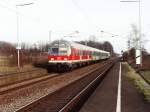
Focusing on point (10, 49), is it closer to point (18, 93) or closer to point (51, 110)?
point (18, 93)

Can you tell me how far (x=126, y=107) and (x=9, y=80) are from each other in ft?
47.5

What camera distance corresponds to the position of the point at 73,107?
46.3ft

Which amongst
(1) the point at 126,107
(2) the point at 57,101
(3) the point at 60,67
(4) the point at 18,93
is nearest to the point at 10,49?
(3) the point at 60,67

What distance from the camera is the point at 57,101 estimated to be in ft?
53.5

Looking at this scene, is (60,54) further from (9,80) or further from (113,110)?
(113,110)

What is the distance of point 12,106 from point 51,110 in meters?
1.89

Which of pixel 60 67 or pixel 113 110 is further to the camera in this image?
pixel 60 67

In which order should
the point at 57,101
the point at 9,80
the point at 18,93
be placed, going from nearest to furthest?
the point at 57,101, the point at 18,93, the point at 9,80

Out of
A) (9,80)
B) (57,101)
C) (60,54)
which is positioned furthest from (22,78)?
(57,101)

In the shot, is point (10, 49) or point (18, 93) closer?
point (18, 93)

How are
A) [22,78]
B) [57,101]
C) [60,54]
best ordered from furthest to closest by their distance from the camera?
[60,54] → [22,78] → [57,101]

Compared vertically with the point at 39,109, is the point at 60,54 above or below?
above

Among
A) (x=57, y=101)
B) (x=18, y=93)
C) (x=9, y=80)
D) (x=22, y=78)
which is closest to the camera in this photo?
(x=57, y=101)

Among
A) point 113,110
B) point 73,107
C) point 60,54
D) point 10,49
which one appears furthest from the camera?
point 10,49
